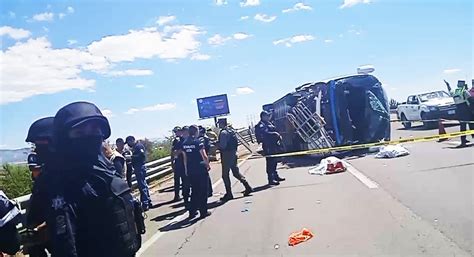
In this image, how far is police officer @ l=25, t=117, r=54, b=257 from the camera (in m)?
3.93

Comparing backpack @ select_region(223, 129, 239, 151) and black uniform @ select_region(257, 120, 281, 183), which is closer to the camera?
backpack @ select_region(223, 129, 239, 151)

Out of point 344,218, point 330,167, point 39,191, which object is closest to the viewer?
point 39,191

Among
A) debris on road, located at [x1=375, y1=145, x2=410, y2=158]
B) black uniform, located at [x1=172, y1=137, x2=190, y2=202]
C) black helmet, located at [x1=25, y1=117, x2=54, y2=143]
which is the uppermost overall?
Answer: black helmet, located at [x1=25, y1=117, x2=54, y2=143]

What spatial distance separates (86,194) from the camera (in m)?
3.43

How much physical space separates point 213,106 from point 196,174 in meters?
34.1

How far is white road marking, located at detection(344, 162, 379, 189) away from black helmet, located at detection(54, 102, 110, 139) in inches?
359

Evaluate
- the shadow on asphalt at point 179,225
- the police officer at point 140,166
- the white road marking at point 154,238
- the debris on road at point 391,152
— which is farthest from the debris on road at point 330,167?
the shadow on asphalt at point 179,225

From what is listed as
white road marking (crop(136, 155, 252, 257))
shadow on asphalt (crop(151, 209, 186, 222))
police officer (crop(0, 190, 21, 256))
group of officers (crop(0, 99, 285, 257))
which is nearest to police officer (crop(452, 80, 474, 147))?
shadow on asphalt (crop(151, 209, 186, 222))

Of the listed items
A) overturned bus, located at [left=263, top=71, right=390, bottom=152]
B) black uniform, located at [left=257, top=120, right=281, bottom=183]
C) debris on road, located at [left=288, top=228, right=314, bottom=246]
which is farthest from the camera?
overturned bus, located at [left=263, top=71, right=390, bottom=152]

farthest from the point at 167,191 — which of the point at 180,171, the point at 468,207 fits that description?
the point at 468,207

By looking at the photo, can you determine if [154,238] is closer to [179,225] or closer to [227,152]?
[179,225]

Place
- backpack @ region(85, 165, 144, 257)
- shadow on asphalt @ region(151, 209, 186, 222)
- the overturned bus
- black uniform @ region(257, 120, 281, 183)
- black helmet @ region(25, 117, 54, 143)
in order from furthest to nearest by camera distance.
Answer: the overturned bus → black uniform @ region(257, 120, 281, 183) → shadow on asphalt @ region(151, 209, 186, 222) → black helmet @ region(25, 117, 54, 143) → backpack @ region(85, 165, 144, 257)

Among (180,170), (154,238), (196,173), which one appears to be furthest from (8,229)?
(180,170)

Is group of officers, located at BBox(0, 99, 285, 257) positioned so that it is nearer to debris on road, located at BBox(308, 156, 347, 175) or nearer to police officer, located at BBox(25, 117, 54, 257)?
police officer, located at BBox(25, 117, 54, 257)
